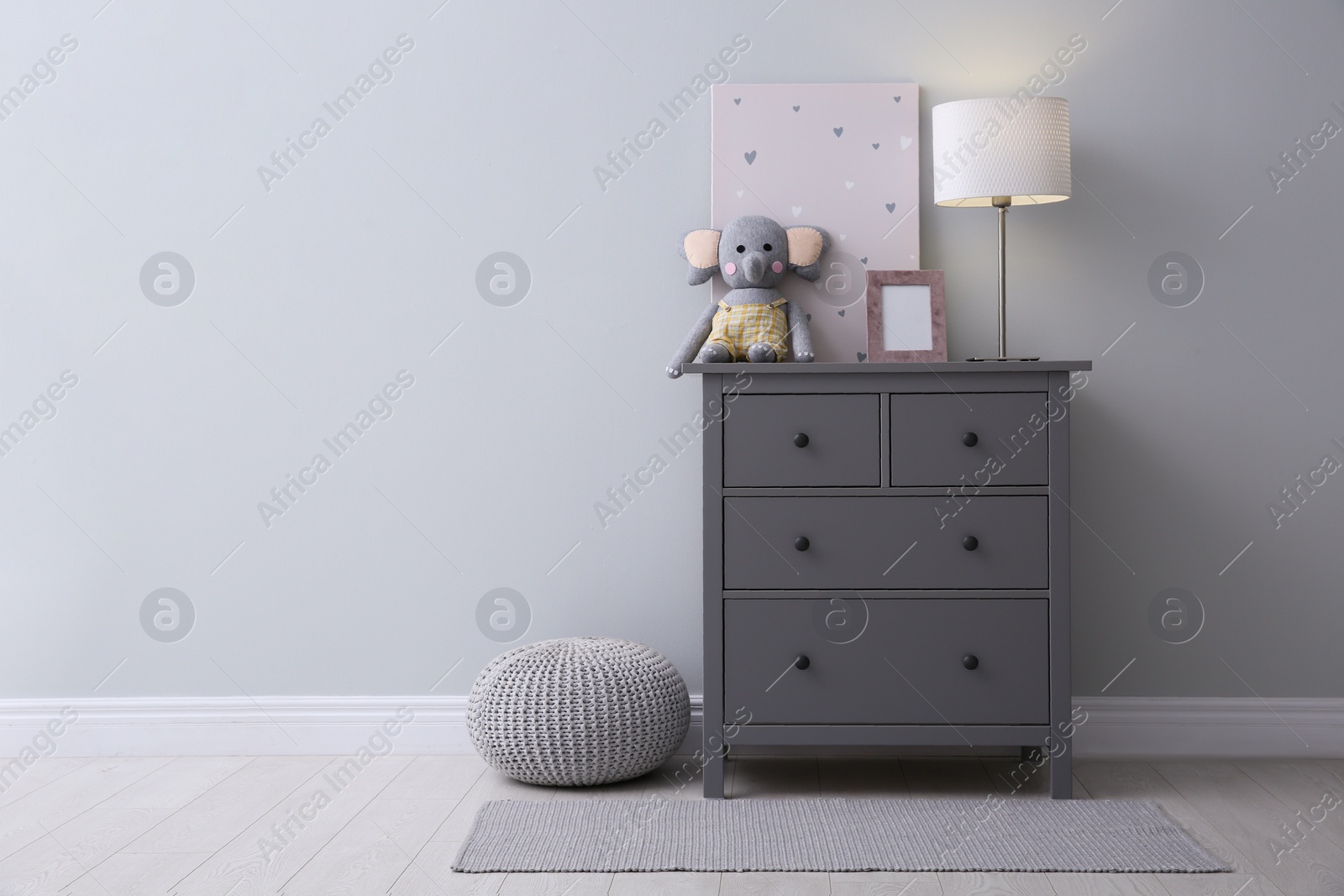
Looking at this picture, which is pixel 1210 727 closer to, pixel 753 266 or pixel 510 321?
pixel 753 266

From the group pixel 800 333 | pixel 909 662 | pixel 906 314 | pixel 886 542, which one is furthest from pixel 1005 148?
pixel 909 662

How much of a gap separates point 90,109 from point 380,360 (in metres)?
0.93

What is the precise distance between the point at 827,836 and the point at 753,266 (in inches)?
46.9

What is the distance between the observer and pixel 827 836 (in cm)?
199

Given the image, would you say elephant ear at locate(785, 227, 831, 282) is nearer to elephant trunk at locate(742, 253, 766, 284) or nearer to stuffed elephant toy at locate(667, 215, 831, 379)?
stuffed elephant toy at locate(667, 215, 831, 379)

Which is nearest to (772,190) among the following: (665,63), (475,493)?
(665,63)

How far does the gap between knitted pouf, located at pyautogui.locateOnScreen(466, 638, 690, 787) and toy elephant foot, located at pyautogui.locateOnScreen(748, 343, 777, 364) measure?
0.69 metres

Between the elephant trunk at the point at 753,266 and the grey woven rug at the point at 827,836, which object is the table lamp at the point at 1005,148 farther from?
the grey woven rug at the point at 827,836

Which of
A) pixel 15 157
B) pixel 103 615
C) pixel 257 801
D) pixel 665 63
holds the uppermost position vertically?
pixel 665 63

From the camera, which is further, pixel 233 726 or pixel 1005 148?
pixel 233 726

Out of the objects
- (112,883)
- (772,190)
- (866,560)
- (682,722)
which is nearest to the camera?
(112,883)

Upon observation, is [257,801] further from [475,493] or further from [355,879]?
[475,493]

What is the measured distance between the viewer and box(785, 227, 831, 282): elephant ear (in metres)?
2.45

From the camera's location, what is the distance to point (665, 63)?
2.53 metres
